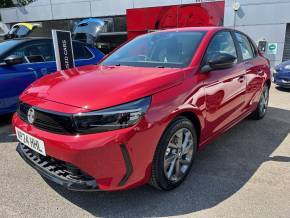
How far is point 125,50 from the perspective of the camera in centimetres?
400

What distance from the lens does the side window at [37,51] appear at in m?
5.23

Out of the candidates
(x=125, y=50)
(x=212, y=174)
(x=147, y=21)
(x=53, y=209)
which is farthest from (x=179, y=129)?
(x=147, y=21)

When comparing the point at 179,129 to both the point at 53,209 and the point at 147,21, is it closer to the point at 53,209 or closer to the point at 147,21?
the point at 53,209

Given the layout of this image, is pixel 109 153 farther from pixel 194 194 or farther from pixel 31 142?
pixel 194 194

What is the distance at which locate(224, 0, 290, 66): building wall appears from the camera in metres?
11.7

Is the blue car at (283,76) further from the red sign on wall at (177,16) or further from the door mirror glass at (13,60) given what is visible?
the door mirror glass at (13,60)

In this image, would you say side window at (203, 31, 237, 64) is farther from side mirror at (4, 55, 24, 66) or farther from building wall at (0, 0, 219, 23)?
building wall at (0, 0, 219, 23)

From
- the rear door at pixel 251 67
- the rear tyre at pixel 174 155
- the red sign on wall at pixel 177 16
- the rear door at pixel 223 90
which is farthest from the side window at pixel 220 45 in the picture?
the red sign on wall at pixel 177 16

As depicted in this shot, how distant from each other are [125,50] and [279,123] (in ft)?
9.97

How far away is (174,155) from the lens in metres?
2.95

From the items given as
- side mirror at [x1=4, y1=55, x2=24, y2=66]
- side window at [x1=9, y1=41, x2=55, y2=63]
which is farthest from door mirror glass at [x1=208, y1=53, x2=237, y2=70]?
side window at [x1=9, y1=41, x2=55, y2=63]

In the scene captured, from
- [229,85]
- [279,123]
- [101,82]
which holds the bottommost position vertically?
[279,123]

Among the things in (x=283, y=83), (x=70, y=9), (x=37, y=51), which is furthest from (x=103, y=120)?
(x=70, y=9)

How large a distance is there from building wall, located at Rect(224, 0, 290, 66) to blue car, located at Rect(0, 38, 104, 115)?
874 centimetres
